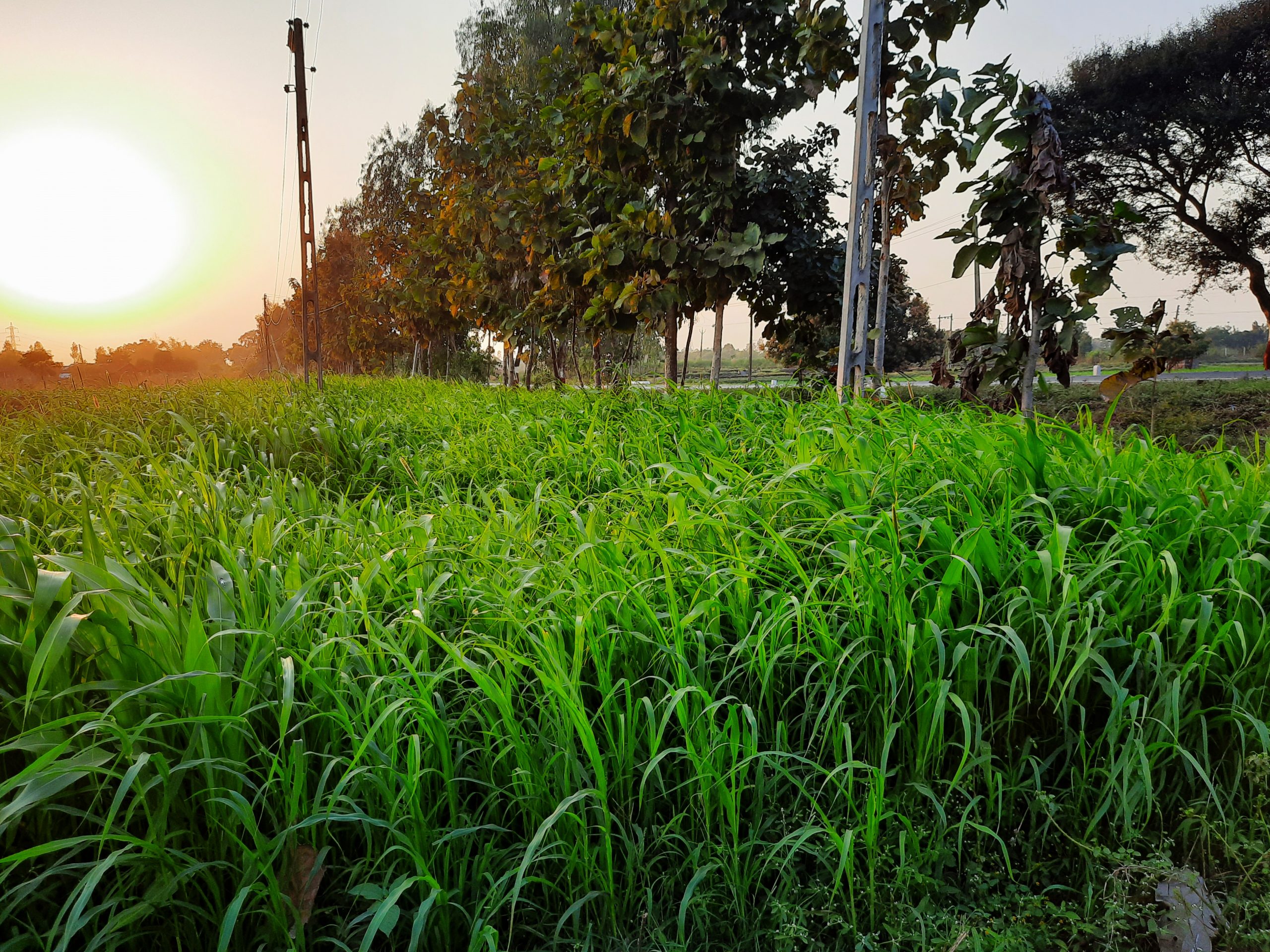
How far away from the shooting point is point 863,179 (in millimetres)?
4484

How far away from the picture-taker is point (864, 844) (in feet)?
5.14

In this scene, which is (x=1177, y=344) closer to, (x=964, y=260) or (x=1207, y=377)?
(x=964, y=260)

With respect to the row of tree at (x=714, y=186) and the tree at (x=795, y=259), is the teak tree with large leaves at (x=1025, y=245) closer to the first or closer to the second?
the row of tree at (x=714, y=186)

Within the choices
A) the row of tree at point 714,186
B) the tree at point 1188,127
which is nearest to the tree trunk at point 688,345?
the row of tree at point 714,186

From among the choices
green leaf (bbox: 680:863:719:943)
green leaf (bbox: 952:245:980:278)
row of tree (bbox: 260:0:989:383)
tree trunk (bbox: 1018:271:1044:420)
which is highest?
row of tree (bbox: 260:0:989:383)

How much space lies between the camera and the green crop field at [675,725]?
138cm

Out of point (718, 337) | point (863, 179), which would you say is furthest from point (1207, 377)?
point (863, 179)

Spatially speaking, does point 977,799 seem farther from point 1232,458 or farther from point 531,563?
point 1232,458

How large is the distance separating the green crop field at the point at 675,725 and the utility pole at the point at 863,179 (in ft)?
6.76

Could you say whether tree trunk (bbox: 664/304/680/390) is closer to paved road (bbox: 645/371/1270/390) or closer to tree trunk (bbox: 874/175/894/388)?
paved road (bbox: 645/371/1270/390)

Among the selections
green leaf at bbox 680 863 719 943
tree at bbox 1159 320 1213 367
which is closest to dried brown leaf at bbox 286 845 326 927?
green leaf at bbox 680 863 719 943

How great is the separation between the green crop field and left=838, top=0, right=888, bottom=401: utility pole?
2.06 m

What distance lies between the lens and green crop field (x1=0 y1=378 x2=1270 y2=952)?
138 cm

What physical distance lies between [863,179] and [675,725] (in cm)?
381
